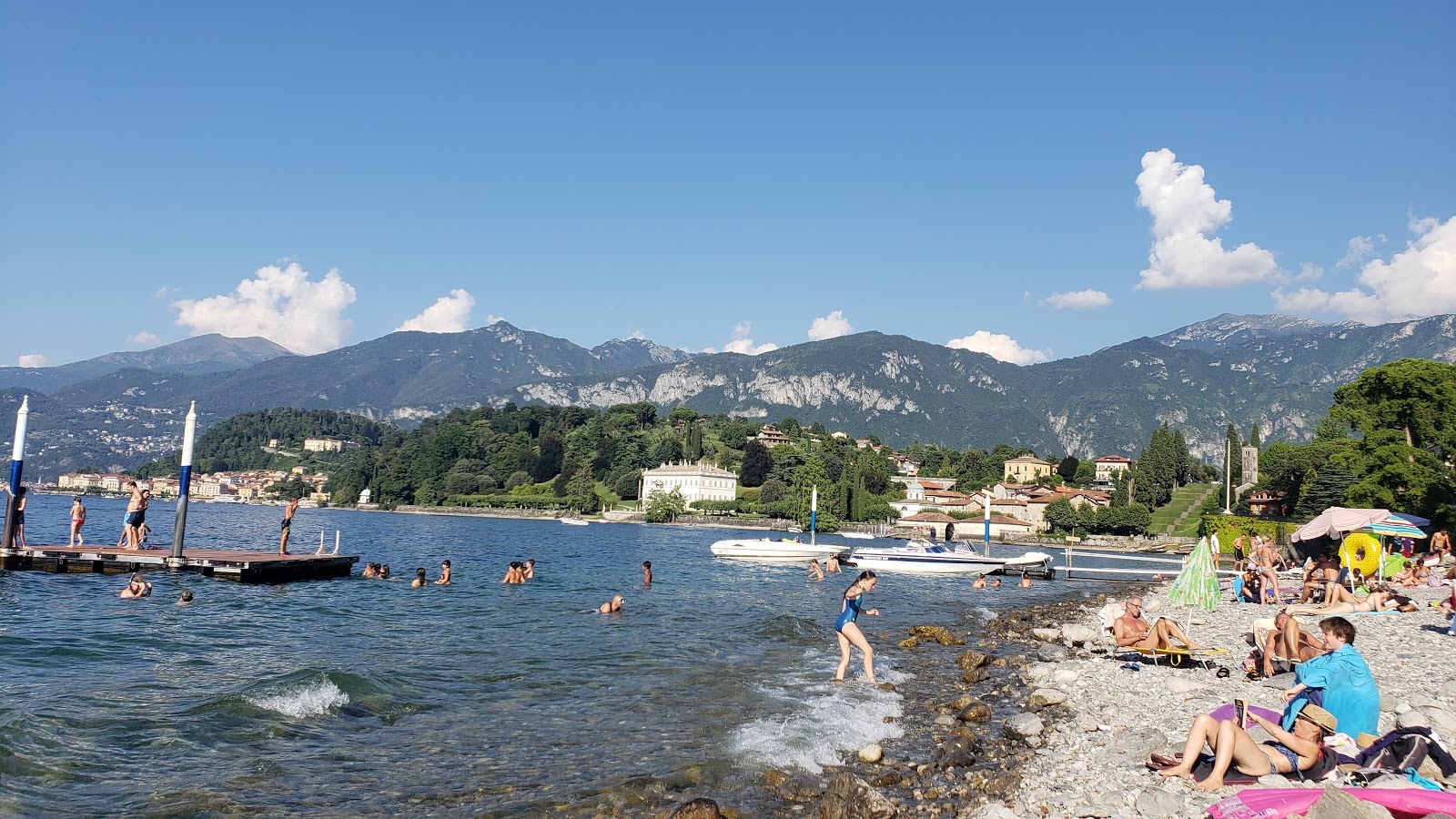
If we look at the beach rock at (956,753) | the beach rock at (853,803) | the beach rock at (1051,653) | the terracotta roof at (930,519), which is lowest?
the beach rock at (1051,653)

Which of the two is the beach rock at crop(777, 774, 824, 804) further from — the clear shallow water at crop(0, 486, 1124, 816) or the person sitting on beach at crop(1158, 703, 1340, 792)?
the person sitting on beach at crop(1158, 703, 1340, 792)

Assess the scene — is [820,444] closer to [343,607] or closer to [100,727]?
[343,607]

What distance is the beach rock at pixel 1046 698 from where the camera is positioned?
1243 centimetres

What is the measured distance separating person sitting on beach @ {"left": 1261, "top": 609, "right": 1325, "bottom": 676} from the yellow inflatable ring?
13.5 metres

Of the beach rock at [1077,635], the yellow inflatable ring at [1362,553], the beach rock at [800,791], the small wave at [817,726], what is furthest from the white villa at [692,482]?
the beach rock at [800,791]

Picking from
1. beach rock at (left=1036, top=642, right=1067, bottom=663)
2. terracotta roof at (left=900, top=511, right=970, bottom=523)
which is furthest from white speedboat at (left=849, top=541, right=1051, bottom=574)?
terracotta roof at (left=900, top=511, right=970, bottom=523)

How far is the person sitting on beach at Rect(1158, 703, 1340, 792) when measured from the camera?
23.7ft

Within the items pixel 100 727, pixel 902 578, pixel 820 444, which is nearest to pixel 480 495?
pixel 820 444

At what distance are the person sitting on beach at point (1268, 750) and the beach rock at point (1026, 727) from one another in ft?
9.43

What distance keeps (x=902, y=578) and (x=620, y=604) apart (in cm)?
1907

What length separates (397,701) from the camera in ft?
40.3

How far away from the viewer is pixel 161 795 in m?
8.09

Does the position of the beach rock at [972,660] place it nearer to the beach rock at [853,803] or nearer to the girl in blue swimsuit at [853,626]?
the girl in blue swimsuit at [853,626]

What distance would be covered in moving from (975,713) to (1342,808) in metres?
6.35
